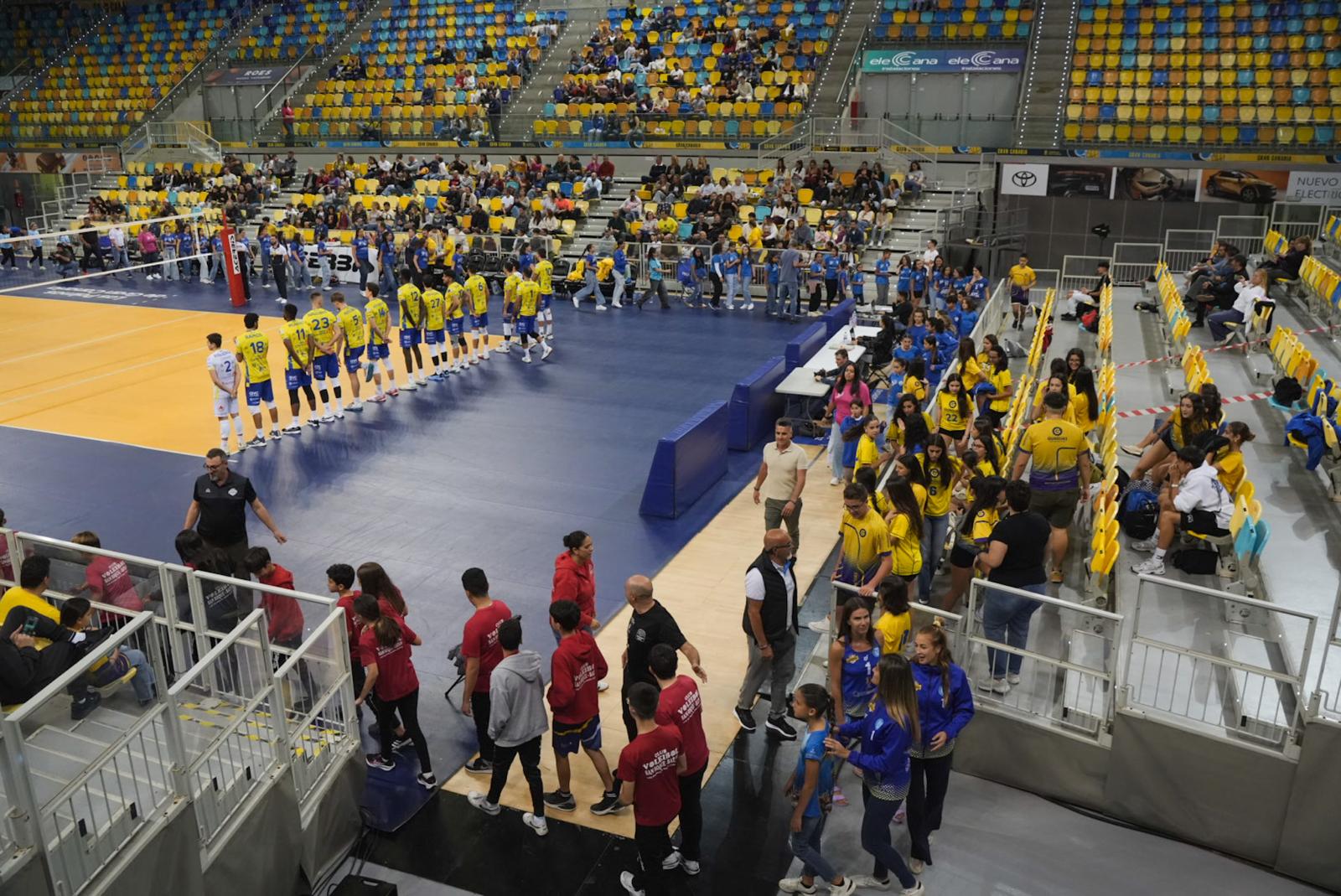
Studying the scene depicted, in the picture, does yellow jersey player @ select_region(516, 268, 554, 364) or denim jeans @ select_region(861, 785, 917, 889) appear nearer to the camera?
denim jeans @ select_region(861, 785, 917, 889)

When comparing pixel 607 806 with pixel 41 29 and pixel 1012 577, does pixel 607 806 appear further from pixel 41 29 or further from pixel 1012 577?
pixel 41 29

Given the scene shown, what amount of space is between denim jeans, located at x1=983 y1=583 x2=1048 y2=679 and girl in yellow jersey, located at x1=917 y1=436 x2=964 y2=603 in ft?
4.81

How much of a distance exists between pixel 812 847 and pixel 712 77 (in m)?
29.4

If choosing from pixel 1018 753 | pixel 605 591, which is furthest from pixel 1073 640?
pixel 605 591

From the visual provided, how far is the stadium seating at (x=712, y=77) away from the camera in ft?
101

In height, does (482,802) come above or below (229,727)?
below

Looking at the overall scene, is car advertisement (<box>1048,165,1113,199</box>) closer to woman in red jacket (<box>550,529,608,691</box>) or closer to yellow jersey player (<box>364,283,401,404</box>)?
yellow jersey player (<box>364,283,401,404</box>)

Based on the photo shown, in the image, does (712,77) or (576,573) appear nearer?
(576,573)

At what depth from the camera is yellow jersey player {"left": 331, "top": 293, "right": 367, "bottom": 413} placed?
1518cm

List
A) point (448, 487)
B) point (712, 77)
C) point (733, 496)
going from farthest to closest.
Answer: point (712, 77)
point (448, 487)
point (733, 496)

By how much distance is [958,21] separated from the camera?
31.4 m

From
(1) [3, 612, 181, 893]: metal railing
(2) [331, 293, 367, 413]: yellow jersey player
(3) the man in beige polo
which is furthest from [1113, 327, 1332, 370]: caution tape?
(1) [3, 612, 181, 893]: metal railing

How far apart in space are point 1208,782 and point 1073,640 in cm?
115

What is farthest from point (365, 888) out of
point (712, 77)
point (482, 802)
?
point (712, 77)
